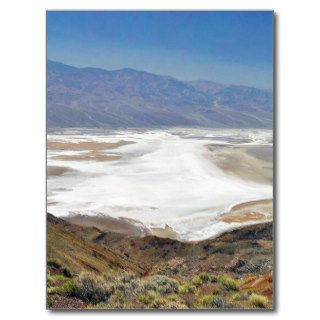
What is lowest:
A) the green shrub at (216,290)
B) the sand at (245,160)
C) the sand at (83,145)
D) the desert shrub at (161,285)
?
the green shrub at (216,290)

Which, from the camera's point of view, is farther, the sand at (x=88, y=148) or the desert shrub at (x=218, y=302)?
the sand at (x=88, y=148)

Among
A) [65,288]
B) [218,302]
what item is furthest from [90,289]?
[218,302]

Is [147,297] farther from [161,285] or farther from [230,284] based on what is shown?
[230,284]

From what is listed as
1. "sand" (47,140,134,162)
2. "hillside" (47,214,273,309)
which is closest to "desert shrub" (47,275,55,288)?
"hillside" (47,214,273,309)

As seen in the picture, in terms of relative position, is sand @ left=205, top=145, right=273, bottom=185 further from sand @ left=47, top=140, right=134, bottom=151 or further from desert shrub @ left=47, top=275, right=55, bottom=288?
desert shrub @ left=47, top=275, right=55, bottom=288

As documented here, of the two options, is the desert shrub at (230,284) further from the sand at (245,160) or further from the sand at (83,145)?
the sand at (83,145)

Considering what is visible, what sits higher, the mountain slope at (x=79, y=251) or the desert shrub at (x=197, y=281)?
the mountain slope at (x=79, y=251)

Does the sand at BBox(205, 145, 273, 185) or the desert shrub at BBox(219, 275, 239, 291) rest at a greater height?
the sand at BBox(205, 145, 273, 185)

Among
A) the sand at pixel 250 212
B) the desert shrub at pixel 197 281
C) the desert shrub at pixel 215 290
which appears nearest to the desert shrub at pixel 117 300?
the desert shrub at pixel 197 281
